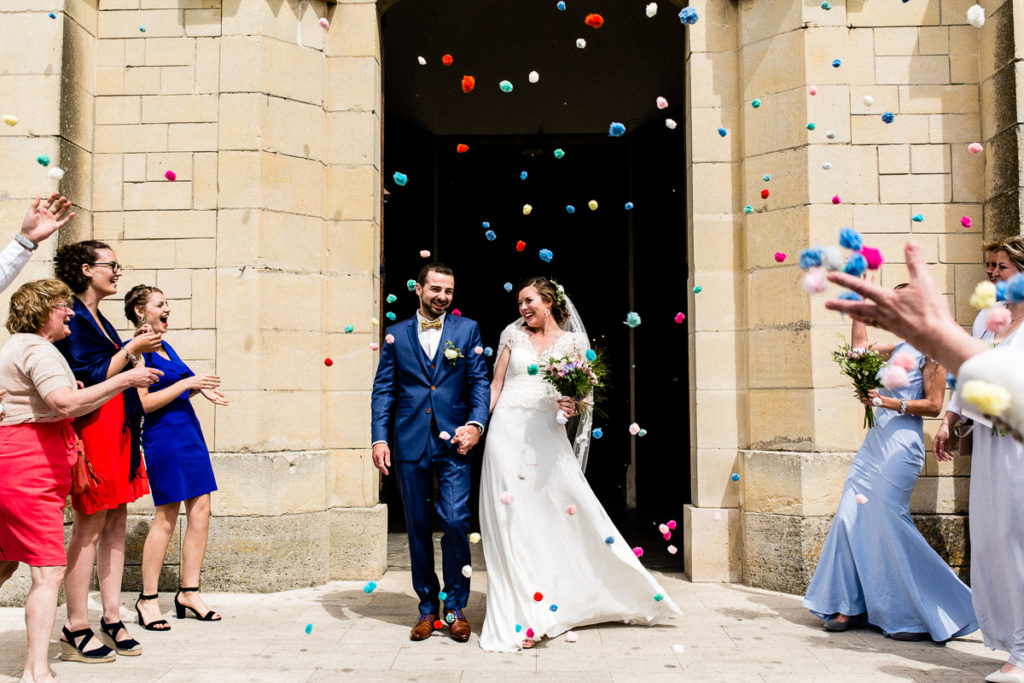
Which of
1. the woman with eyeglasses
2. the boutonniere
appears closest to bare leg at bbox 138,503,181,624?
the woman with eyeglasses

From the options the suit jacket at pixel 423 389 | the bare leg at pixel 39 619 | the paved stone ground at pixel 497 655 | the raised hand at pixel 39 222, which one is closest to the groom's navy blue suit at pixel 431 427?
the suit jacket at pixel 423 389

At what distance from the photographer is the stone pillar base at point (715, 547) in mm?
5953

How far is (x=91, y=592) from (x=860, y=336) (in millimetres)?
5378

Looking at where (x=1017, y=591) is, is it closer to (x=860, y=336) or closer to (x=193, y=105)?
(x=860, y=336)

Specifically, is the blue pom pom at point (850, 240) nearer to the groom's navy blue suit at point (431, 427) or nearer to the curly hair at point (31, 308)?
the groom's navy blue suit at point (431, 427)

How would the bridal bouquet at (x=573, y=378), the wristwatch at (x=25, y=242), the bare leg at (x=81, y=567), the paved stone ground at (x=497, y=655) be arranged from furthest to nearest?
the bridal bouquet at (x=573, y=378)
the bare leg at (x=81, y=567)
the paved stone ground at (x=497, y=655)
the wristwatch at (x=25, y=242)

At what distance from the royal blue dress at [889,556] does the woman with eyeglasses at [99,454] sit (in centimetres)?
390

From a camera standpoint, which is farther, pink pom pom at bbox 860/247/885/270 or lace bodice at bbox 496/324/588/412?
lace bodice at bbox 496/324/588/412

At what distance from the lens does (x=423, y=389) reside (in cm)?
490

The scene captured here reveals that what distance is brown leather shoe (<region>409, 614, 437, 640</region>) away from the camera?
459 cm

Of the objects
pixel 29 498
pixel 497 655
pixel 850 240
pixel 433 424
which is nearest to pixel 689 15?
pixel 433 424

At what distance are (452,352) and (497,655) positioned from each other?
1669 mm

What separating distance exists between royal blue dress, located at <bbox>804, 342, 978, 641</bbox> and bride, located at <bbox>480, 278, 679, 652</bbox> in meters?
1.03

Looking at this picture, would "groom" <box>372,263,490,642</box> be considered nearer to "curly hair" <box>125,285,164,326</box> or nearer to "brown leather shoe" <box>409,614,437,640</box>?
"brown leather shoe" <box>409,614,437,640</box>
